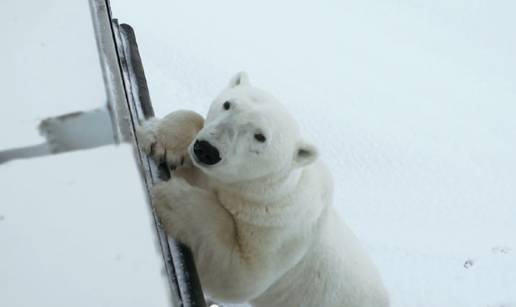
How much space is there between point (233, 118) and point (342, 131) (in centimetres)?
494

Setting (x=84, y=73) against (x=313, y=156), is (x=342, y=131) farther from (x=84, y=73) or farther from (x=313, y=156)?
(x=84, y=73)

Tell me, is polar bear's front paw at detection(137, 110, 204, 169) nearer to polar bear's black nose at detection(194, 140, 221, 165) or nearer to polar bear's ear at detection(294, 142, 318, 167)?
polar bear's black nose at detection(194, 140, 221, 165)

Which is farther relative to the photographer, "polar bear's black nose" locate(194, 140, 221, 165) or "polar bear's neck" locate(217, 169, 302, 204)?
"polar bear's neck" locate(217, 169, 302, 204)

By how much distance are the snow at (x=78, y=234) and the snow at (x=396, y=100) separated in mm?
4346

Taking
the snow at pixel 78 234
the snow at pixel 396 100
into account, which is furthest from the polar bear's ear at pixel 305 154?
the snow at pixel 396 100

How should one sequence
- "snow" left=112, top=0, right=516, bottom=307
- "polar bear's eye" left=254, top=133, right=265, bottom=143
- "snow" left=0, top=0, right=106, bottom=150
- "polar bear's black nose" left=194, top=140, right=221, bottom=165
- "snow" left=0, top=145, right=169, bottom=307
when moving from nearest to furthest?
"snow" left=0, top=145, right=169, bottom=307 < "snow" left=0, top=0, right=106, bottom=150 < "polar bear's black nose" left=194, top=140, right=221, bottom=165 < "polar bear's eye" left=254, top=133, right=265, bottom=143 < "snow" left=112, top=0, right=516, bottom=307

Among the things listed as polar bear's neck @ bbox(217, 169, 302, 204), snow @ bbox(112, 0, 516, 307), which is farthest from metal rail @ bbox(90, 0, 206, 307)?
snow @ bbox(112, 0, 516, 307)

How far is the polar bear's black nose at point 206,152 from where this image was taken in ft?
6.66

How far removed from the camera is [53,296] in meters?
0.82

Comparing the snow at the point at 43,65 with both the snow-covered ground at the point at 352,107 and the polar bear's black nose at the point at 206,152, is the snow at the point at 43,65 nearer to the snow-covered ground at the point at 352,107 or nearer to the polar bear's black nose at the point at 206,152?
the snow-covered ground at the point at 352,107

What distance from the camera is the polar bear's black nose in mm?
2031

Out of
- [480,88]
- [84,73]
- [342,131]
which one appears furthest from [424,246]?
[84,73]

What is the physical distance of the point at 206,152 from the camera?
2.03 metres

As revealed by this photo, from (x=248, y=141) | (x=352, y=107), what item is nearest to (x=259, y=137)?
(x=248, y=141)
